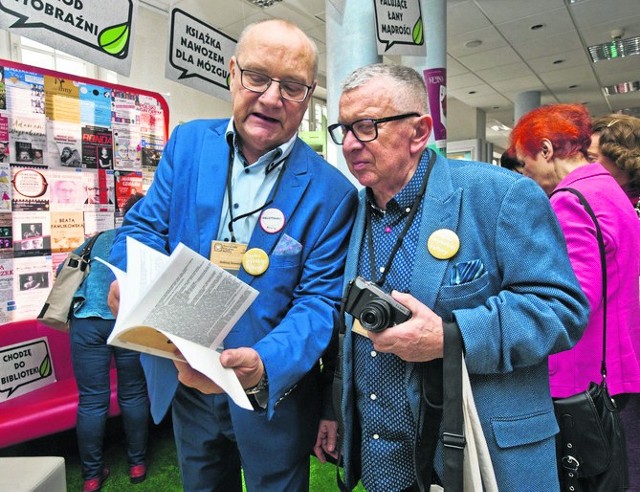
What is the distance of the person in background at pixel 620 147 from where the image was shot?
6.33 ft

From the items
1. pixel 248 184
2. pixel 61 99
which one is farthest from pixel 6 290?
pixel 248 184

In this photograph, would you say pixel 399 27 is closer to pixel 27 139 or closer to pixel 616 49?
pixel 27 139

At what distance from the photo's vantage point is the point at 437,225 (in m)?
1.07

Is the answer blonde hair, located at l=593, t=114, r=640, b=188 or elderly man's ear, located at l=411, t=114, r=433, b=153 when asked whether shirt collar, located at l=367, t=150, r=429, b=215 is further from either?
blonde hair, located at l=593, t=114, r=640, b=188

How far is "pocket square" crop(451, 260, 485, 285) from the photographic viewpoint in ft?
3.37

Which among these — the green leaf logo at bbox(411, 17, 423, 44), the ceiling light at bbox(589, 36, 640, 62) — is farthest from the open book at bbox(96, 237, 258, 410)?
the ceiling light at bbox(589, 36, 640, 62)

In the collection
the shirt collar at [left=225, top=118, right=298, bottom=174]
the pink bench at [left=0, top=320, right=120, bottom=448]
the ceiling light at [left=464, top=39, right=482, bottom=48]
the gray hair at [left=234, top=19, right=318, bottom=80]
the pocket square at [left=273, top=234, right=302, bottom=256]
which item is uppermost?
the ceiling light at [left=464, top=39, right=482, bottom=48]

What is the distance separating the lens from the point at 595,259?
1.39 meters

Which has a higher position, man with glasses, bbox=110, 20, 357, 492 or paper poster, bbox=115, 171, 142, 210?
paper poster, bbox=115, 171, 142, 210

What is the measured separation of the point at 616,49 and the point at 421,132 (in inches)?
293

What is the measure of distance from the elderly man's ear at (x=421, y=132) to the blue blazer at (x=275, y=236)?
0.83ft

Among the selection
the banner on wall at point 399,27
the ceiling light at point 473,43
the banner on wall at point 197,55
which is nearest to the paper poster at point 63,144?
the banner on wall at point 197,55

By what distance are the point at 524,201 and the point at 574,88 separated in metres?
9.64

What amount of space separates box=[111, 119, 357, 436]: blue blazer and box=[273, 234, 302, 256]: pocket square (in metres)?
0.01
